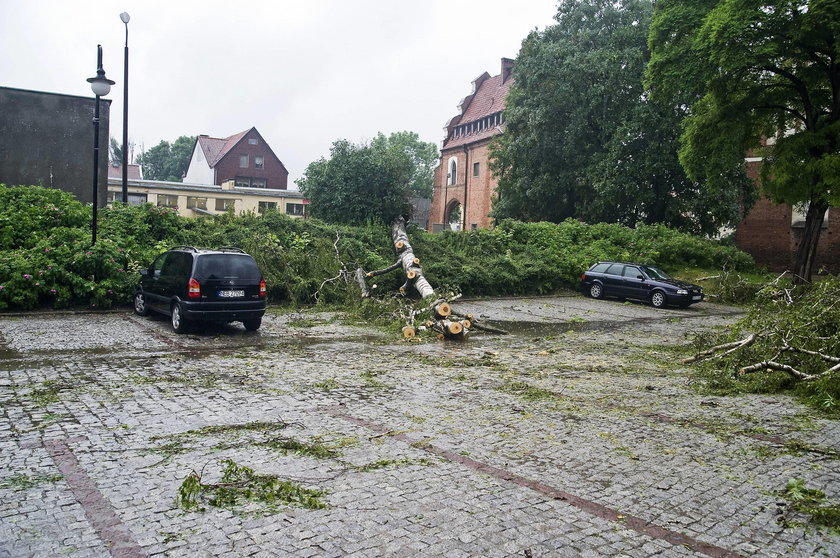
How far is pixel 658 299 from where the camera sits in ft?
71.9

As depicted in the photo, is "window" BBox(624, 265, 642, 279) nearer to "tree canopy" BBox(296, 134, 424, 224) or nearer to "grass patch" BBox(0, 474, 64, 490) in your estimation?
"tree canopy" BBox(296, 134, 424, 224)

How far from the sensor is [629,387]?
906 cm

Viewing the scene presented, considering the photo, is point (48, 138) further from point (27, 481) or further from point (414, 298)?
point (27, 481)

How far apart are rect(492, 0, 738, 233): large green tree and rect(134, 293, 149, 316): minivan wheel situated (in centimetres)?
2451

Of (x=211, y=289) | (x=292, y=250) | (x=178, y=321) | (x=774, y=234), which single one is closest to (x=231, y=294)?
(x=211, y=289)

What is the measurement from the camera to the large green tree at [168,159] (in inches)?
3932

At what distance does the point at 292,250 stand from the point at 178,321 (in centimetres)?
803

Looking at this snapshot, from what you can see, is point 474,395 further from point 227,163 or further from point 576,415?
point 227,163

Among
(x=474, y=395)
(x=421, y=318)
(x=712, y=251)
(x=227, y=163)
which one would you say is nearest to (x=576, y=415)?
(x=474, y=395)

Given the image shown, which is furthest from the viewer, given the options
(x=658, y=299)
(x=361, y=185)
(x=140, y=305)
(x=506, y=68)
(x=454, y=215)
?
(x=454, y=215)

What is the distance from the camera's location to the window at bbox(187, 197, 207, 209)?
167ft

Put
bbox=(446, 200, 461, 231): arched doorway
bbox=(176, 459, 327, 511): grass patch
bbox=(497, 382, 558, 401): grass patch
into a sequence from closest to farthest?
bbox=(176, 459, 327, 511): grass patch → bbox=(497, 382, 558, 401): grass patch → bbox=(446, 200, 461, 231): arched doorway

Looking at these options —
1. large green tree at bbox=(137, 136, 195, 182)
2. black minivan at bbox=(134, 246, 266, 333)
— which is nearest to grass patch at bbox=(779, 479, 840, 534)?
black minivan at bbox=(134, 246, 266, 333)

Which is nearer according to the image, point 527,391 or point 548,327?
point 527,391
